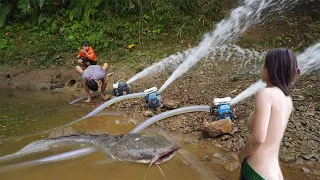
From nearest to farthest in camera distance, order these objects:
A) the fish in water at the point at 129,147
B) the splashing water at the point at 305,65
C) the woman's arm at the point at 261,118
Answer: the woman's arm at the point at 261,118
the fish in water at the point at 129,147
the splashing water at the point at 305,65

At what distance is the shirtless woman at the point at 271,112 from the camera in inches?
76.2

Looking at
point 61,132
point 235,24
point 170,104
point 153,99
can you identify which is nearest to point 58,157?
point 61,132

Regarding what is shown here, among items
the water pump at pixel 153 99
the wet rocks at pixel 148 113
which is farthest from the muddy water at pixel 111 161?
the water pump at pixel 153 99

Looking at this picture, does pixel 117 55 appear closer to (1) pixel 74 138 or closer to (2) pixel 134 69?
(2) pixel 134 69

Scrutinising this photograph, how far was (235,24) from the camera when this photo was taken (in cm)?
1042

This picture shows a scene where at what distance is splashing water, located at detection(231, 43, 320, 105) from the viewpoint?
18.7 feet

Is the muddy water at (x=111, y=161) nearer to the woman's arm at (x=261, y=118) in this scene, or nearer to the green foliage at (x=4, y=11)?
the woman's arm at (x=261, y=118)

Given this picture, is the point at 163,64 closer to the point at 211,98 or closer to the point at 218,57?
the point at 218,57

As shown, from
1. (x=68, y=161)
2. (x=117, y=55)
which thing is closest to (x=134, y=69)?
(x=117, y=55)

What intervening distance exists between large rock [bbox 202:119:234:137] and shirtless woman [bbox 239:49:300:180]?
242 cm

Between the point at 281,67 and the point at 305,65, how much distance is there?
5726 mm

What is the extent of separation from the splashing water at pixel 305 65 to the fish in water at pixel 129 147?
1886mm

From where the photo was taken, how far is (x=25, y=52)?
9.84m

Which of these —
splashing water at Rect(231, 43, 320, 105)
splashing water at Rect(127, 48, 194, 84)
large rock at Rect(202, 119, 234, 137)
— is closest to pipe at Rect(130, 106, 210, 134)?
splashing water at Rect(231, 43, 320, 105)
